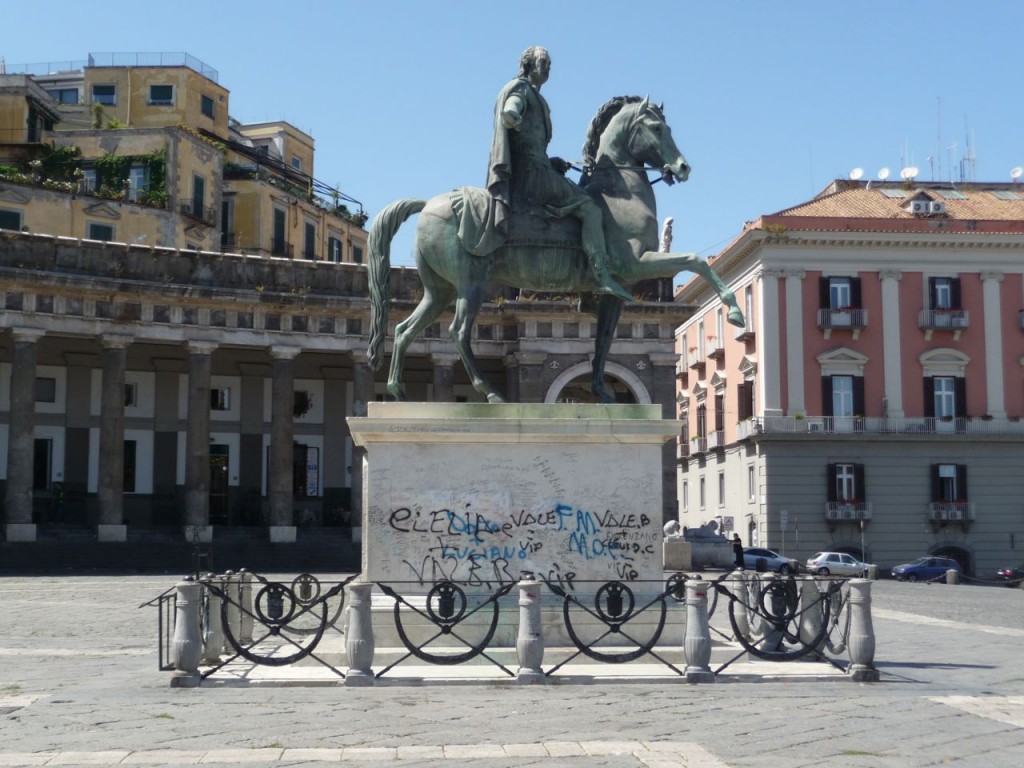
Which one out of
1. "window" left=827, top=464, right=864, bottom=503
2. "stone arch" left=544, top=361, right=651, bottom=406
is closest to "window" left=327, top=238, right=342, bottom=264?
"stone arch" left=544, top=361, right=651, bottom=406

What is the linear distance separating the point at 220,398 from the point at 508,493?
41126mm

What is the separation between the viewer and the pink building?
5531 centimetres

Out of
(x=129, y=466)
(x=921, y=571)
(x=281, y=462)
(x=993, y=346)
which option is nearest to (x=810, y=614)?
(x=281, y=462)

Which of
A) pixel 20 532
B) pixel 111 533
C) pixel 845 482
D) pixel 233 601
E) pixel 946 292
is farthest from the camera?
pixel 946 292

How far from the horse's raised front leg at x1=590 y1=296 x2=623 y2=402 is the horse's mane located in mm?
1538

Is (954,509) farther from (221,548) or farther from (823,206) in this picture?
(221,548)

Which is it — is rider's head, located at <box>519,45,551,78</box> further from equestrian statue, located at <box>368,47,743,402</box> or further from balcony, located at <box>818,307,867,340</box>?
balcony, located at <box>818,307,867,340</box>

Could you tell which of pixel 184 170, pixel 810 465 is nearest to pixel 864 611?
pixel 810 465

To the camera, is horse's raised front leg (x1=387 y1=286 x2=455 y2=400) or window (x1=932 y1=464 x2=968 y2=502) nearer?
horse's raised front leg (x1=387 y1=286 x2=455 y2=400)

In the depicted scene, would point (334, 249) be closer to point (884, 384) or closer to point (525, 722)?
point (884, 384)

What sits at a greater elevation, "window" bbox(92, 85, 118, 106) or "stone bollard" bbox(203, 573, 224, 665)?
"window" bbox(92, 85, 118, 106)

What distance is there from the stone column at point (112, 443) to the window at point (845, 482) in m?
27.9

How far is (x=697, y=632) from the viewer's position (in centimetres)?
Answer: 1304

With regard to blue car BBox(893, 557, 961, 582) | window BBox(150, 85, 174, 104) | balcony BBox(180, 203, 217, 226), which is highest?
window BBox(150, 85, 174, 104)
